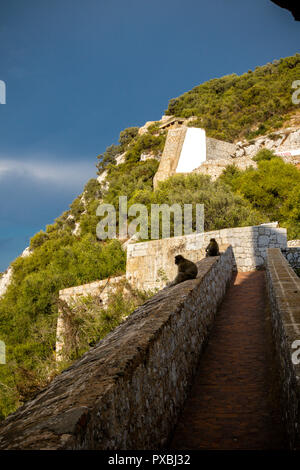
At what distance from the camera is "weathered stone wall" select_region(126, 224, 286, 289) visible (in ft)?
43.2

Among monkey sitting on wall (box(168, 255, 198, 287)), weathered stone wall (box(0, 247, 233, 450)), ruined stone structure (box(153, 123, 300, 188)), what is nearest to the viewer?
weathered stone wall (box(0, 247, 233, 450))

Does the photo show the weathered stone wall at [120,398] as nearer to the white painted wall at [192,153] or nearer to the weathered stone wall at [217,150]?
the white painted wall at [192,153]

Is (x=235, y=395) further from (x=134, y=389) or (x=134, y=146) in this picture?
(x=134, y=146)

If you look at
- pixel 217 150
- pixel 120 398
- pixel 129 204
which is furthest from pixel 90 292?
pixel 217 150

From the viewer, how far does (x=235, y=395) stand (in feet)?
12.5

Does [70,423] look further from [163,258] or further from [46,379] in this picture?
[163,258]

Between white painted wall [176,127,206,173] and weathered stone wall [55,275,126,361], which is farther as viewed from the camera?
white painted wall [176,127,206,173]

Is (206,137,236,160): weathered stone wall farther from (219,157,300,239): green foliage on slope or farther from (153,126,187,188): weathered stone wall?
(219,157,300,239): green foliage on slope

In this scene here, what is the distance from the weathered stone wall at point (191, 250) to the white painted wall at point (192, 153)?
23113 millimetres

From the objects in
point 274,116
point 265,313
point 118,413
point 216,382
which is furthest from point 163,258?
point 274,116

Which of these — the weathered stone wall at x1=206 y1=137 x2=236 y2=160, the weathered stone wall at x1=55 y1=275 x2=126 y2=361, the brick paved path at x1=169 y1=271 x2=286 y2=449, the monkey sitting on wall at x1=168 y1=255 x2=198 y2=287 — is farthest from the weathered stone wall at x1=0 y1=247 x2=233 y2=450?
the weathered stone wall at x1=206 y1=137 x2=236 y2=160

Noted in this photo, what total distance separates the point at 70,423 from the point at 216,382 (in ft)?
9.77

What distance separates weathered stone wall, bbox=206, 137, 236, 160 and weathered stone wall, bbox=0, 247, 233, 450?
34955mm

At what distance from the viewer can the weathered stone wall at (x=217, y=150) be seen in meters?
37.4
